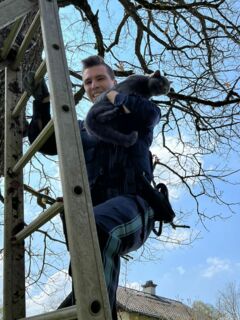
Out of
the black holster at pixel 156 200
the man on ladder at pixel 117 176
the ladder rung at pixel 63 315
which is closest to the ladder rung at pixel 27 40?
the man on ladder at pixel 117 176

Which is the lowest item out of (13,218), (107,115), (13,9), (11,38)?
(13,218)

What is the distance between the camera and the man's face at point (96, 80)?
2.20 m

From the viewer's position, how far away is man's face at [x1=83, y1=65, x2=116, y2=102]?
7.22 feet

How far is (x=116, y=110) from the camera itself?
6.19 feet

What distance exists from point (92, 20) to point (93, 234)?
3.58 metres

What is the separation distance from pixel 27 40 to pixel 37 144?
642mm

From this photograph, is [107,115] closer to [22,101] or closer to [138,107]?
[138,107]

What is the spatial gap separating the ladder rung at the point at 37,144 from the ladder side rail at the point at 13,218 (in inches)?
2.9

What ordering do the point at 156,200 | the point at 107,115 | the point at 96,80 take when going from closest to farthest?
A: the point at 156,200 → the point at 107,115 → the point at 96,80

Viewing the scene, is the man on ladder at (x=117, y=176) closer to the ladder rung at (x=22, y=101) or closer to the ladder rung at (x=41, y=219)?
the ladder rung at (x=22, y=101)

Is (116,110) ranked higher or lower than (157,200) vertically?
higher

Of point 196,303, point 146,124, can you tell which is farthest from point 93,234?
point 196,303

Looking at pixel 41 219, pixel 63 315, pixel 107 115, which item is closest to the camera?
pixel 63 315

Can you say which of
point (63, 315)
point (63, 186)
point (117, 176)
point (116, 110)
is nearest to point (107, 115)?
point (116, 110)
